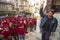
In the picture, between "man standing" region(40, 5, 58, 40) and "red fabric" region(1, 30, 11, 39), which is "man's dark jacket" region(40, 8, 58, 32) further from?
"red fabric" region(1, 30, 11, 39)

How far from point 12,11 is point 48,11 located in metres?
0.28

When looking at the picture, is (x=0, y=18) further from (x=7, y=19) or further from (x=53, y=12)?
(x=53, y=12)

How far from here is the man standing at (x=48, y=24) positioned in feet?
5.44

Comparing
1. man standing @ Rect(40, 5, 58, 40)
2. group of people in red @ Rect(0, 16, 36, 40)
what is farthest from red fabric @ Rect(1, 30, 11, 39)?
man standing @ Rect(40, 5, 58, 40)

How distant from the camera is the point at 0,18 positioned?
1.65m

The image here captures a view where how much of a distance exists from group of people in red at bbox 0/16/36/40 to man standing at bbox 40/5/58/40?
0.23ft

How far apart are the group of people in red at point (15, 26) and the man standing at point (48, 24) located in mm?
71

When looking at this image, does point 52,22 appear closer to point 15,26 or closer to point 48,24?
point 48,24

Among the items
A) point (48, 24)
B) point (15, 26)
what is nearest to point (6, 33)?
point (15, 26)

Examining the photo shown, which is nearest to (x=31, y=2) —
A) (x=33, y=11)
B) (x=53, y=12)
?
(x=33, y=11)

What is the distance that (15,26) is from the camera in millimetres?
1589

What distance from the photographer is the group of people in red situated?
60.5 inches

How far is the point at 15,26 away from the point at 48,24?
27cm

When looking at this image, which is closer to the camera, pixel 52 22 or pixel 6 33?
pixel 6 33
